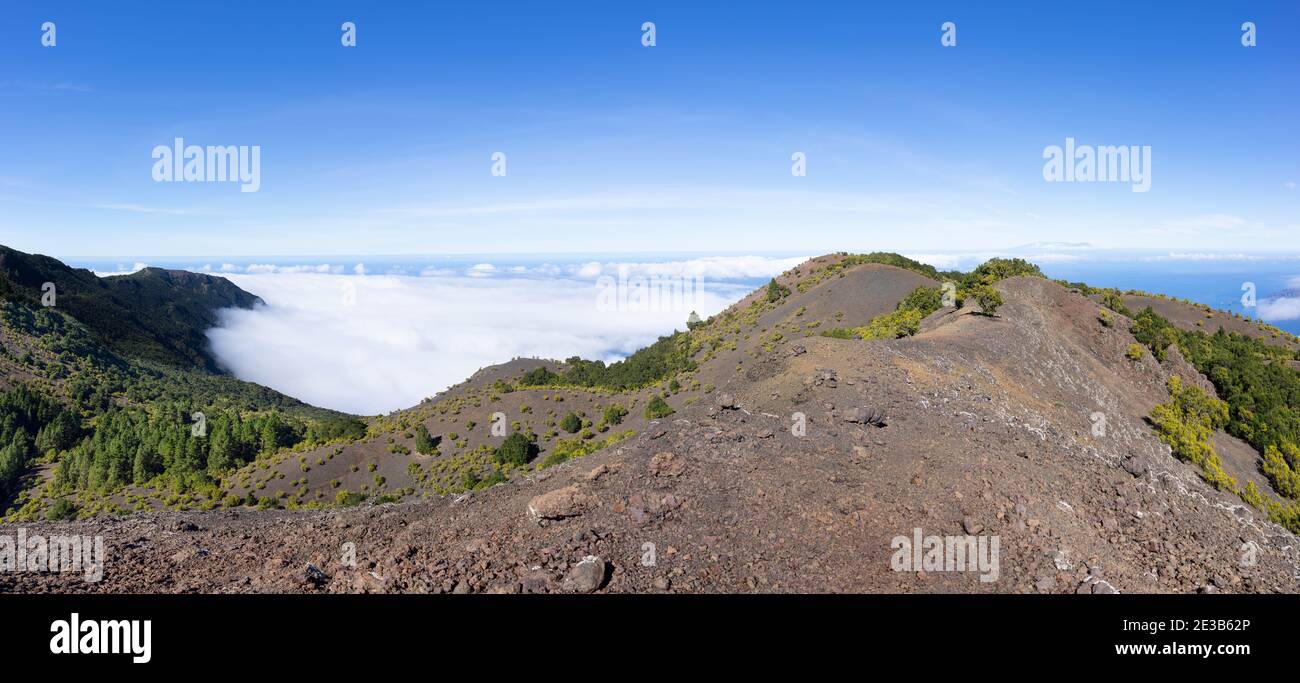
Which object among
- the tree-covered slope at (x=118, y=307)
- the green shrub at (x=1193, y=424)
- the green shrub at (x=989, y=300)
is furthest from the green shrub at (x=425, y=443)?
the tree-covered slope at (x=118, y=307)

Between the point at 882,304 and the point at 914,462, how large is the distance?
40452 millimetres

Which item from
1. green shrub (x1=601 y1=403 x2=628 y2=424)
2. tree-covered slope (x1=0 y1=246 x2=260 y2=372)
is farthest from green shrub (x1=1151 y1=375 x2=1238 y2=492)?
tree-covered slope (x1=0 y1=246 x2=260 y2=372)

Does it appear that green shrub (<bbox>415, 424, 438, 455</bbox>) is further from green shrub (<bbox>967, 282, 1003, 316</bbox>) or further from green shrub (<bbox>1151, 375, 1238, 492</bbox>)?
green shrub (<bbox>1151, 375, 1238, 492</bbox>)

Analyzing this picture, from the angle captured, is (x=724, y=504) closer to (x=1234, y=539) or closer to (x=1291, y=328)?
(x=1234, y=539)

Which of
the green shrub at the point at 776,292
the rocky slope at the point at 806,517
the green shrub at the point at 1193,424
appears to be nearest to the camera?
the rocky slope at the point at 806,517

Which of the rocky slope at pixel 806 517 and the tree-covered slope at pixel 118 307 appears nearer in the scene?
the rocky slope at pixel 806 517

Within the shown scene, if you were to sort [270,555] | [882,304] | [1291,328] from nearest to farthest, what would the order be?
[270,555]
[882,304]
[1291,328]

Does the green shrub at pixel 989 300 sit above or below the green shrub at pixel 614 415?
above

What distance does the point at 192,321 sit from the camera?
180 m

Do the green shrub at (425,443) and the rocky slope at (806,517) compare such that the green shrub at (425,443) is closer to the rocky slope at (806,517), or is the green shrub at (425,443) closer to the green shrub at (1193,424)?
the rocky slope at (806,517)

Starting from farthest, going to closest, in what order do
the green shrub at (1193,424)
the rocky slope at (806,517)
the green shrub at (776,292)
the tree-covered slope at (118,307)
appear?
the tree-covered slope at (118,307) < the green shrub at (776,292) < the green shrub at (1193,424) < the rocky slope at (806,517)

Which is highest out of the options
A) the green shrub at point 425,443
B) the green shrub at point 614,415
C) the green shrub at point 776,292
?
the green shrub at point 776,292
